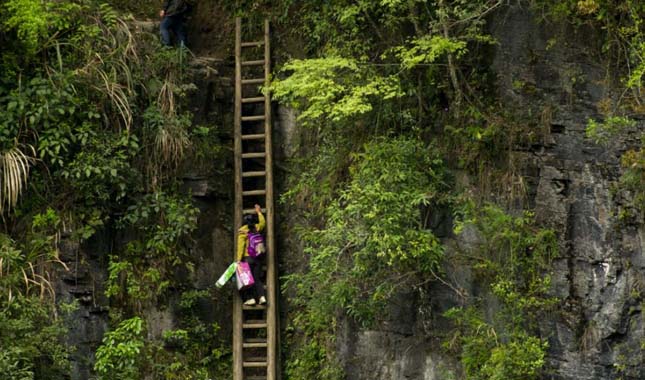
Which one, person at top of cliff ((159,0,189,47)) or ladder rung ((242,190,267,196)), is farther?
person at top of cliff ((159,0,189,47))

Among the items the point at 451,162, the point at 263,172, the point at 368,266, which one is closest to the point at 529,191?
the point at 451,162

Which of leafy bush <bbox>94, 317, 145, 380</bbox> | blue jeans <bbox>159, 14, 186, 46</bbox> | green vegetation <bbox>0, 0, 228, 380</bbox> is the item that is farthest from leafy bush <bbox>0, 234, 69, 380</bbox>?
blue jeans <bbox>159, 14, 186, 46</bbox>

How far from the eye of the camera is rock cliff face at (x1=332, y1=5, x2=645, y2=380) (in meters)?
11.3

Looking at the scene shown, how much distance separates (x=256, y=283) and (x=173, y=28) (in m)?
3.78

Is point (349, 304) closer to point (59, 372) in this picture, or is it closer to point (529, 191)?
point (529, 191)

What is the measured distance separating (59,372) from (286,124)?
4.29 m

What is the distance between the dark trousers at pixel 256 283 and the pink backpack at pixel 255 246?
0.06m

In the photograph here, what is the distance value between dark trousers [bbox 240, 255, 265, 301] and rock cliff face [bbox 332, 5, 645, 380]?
125 cm

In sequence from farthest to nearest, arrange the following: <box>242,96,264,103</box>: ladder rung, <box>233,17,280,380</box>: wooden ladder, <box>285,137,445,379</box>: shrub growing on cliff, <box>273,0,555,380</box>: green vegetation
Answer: <box>242,96,264,103</box>: ladder rung, <box>233,17,280,380</box>: wooden ladder, <box>285,137,445,379</box>: shrub growing on cliff, <box>273,0,555,380</box>: green vegetation

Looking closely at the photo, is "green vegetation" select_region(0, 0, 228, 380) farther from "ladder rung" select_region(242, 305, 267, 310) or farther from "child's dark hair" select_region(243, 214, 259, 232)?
"child's dark hair" select_region(243, 214, 259, 232)

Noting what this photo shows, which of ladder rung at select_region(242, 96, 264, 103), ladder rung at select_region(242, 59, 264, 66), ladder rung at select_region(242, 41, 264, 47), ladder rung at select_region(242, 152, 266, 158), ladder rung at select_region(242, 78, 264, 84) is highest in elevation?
ladder rung at select_region(242, 41, 264, 47)

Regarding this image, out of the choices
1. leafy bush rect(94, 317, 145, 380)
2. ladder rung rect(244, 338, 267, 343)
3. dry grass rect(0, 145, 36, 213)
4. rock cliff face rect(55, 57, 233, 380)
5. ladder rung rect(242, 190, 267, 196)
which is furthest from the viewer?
ladder rung rect(242, 190, 267, 196)

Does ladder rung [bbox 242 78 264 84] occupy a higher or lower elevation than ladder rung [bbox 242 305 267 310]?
higher

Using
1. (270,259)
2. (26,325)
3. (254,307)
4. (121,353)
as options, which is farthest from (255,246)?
(26,325)
